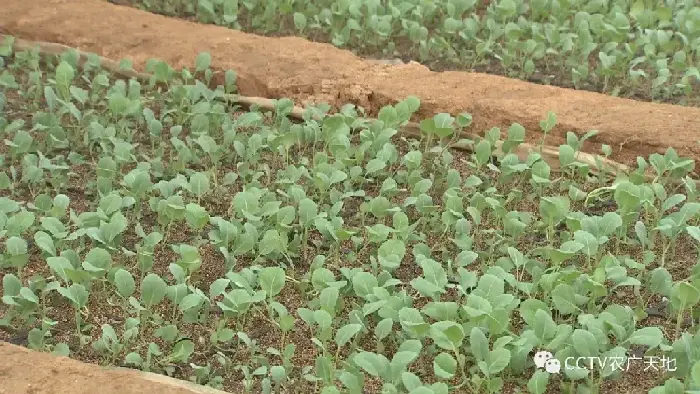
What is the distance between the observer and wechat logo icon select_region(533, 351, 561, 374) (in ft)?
9.31

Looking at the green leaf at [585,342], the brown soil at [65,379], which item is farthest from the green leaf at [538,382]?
the brown soil at [65,379]

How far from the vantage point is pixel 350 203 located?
3.92 meters

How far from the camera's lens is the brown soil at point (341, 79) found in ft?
13.8

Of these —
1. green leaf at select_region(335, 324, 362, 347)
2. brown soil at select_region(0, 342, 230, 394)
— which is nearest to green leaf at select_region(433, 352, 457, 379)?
green leaf at select_region(335, 324, 362, 347)

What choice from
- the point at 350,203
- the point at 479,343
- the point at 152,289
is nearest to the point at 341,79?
the point at 350,203

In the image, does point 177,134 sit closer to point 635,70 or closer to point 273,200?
point 273,200

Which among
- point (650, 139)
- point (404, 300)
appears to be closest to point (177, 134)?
point (404, 300)

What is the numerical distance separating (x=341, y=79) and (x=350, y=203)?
885mm

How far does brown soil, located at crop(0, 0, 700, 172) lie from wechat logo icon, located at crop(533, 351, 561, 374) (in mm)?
1526

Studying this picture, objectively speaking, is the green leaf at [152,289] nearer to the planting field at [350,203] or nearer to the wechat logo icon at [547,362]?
the planting field at [350,203]

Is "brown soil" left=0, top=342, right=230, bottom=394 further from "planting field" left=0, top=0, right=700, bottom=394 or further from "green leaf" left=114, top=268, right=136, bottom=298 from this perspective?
"green leaf" left=114, top=268, right=136, bottom=298

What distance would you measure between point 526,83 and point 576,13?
0.87m

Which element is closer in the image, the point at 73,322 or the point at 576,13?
the point at 73,322

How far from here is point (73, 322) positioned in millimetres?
3170
